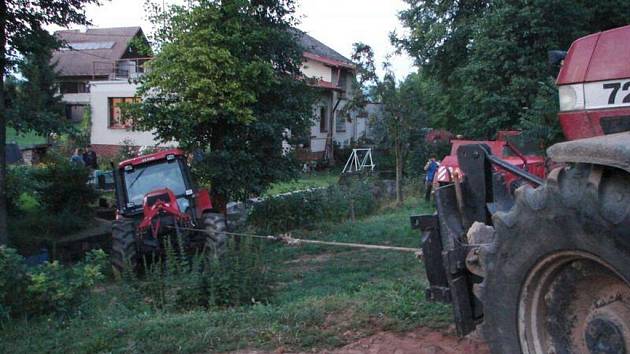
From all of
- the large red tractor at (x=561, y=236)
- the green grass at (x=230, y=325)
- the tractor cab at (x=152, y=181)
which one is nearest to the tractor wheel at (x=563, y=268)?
the large red tractor at (x=561, y=236)

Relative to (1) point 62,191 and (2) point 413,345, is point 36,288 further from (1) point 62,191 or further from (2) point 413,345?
(1) point 62,191

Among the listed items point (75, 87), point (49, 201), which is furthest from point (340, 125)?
point (49, 201)

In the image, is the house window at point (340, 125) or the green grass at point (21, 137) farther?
the house window at point (340, 125)

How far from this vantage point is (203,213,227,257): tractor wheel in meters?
11.0

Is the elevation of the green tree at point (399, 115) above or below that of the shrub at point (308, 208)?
above

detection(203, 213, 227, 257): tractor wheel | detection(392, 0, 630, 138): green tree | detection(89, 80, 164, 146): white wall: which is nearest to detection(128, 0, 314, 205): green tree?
detection(203, 213, 227, 257): tractor wheel

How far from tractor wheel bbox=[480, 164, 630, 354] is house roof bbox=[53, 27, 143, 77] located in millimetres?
39398

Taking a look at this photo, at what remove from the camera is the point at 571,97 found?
404 centimetres

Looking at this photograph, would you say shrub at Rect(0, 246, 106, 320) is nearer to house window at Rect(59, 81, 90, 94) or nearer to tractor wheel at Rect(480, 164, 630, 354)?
tractor wheel at Rect(480, 164, 630, 354)

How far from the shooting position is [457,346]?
465 centimetres

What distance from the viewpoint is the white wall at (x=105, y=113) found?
31438 mm

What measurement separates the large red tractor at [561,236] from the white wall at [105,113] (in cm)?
2815

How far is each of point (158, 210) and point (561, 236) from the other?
908 centimetres

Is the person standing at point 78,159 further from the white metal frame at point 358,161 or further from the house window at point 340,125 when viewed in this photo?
the house window at point 340,125
